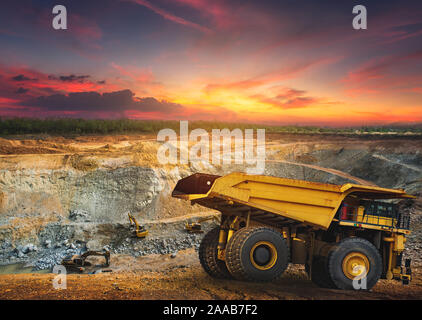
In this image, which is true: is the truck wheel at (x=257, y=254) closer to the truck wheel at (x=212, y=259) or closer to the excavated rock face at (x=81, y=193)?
the truck wheel at (x=212, y=259)

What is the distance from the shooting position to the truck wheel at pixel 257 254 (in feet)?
20.6

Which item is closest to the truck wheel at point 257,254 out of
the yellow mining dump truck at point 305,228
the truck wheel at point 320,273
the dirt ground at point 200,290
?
the yellow mining dump truck at point 305,228

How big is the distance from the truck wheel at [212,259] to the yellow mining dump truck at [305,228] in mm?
690

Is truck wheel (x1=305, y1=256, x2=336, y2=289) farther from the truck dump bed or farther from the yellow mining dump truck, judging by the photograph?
the truck dump bed

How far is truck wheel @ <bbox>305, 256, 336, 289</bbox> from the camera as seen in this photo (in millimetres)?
6809

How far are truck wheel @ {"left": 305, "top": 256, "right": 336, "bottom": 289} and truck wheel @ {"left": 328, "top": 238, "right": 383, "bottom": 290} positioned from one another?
0.21 meters

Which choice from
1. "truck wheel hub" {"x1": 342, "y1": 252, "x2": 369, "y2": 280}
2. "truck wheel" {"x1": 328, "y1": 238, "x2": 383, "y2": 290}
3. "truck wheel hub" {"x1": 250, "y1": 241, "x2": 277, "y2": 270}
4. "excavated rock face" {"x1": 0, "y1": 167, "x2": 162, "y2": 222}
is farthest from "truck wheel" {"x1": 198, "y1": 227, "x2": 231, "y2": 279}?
"excavated rock face" {"x1": 0, "y1": 167, "x2": 162, "y2": 222}

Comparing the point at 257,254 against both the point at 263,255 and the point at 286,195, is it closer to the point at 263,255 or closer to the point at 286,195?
the point at 263,255

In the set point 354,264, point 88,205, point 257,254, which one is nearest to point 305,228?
point 354,264

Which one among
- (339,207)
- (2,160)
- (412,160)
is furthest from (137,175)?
(412,160)

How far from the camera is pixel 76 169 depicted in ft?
58.6

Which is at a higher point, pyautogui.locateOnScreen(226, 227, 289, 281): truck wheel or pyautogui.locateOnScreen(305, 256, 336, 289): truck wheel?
pyautogui.locateOnScreen(226, 227, 289, 281): truck wheel

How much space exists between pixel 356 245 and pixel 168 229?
10.5m

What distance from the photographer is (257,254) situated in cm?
638
